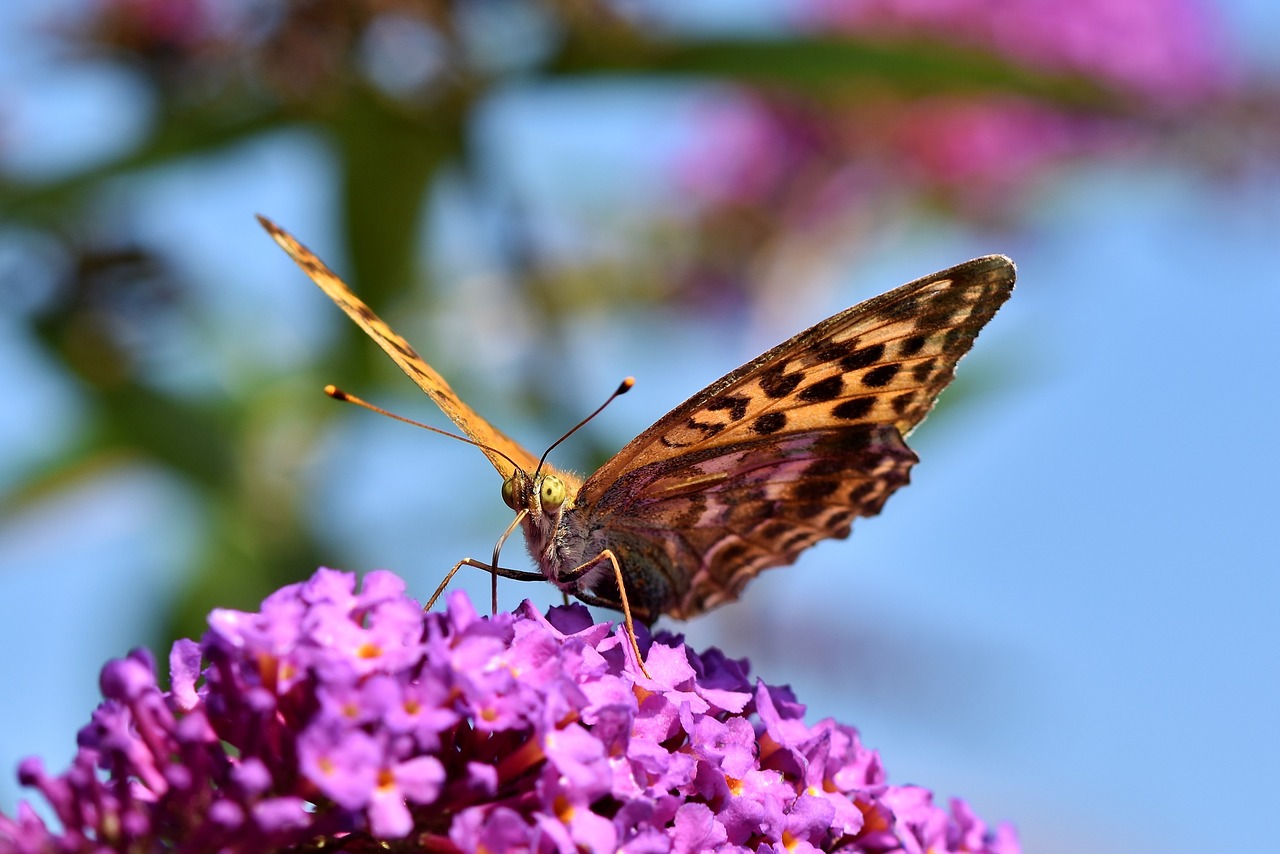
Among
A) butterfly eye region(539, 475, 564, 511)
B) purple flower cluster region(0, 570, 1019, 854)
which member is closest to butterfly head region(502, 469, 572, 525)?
butterfly eye region(539, 475, 564, 511)

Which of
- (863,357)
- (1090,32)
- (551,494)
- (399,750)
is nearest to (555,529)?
(551,494)

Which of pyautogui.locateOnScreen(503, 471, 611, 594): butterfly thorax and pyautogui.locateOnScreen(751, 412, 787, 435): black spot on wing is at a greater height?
pyautogui.locateOnScreen(751, 412, 787, 435): black spot on wing

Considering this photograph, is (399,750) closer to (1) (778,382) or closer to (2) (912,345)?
(1) (778,382)

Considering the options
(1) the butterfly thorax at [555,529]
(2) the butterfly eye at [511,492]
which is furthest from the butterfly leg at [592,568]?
(2) the butterfly eye at [511,492]

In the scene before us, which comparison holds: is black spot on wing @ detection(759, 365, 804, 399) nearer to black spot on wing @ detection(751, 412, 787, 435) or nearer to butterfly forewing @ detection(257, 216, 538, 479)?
black spot on wing @ detection(751, 412, 787, 435)

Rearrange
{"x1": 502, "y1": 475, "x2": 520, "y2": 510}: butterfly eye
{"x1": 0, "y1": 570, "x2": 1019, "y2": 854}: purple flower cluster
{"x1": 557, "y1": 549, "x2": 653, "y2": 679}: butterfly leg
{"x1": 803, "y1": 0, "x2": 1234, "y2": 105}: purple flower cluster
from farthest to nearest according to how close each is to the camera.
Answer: {"x1": 803, "y1": 0, "x2": 1234, "y2": 105}: purple flower cluster
{"x1": 502, "y1": 475, "x2": 520, "y2": 510}: butterfly eye
{"x1": 557, "y1": 549, "x2": 653, "y2": 679}: butterfly leg
{"x1": 0, "y1": 570, "x2": 1019, "y2": 854}: purple flower cluster

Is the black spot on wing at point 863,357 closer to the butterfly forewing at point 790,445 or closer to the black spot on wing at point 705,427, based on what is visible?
the butterfly forewing at point 790,445

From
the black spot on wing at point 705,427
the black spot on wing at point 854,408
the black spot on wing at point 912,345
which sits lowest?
the black spot on wing at point 854,408
